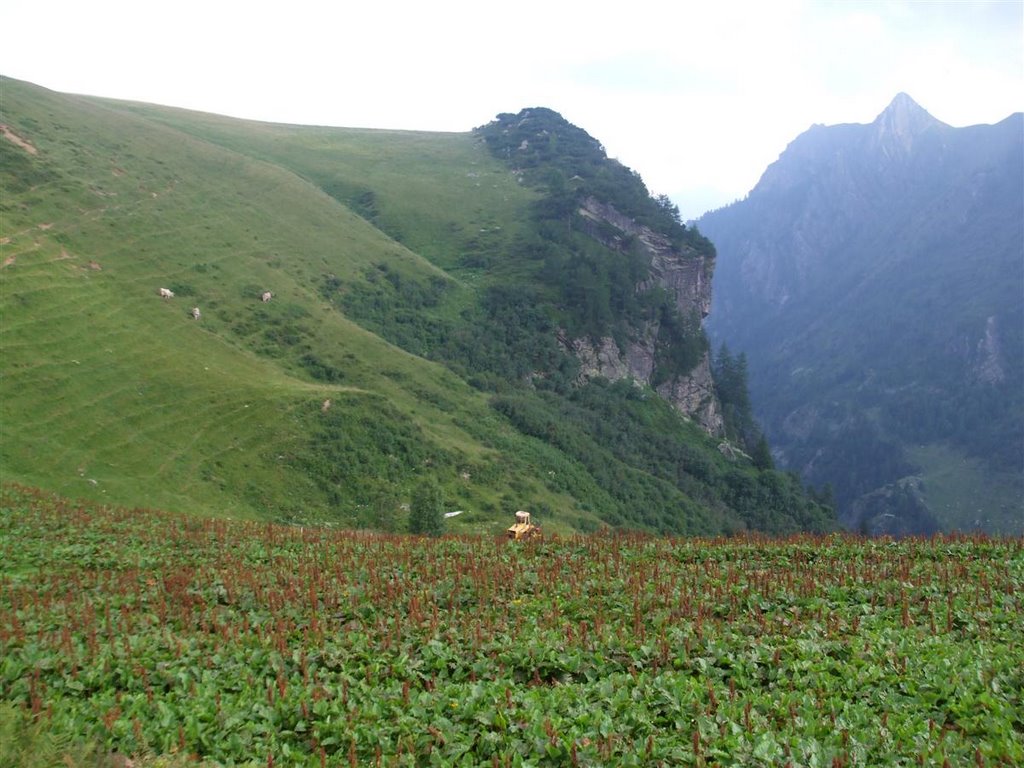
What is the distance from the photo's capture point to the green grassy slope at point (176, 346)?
3978 centimetres

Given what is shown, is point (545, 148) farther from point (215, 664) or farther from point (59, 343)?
point (215, 664)

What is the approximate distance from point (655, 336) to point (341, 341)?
8298 cm

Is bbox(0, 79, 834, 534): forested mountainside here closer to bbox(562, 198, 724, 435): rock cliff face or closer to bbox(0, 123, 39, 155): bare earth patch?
bbox(562, 198, 724, 435): rock cliff face

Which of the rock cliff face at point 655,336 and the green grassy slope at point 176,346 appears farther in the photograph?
the rock cliff face at point 655,336

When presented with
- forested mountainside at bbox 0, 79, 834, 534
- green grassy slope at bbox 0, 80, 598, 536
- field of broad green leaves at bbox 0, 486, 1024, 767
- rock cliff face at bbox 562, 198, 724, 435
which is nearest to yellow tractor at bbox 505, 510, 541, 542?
field of broad green leaves at bbox 0, 486, 1024, 767

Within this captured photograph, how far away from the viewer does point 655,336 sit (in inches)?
5423

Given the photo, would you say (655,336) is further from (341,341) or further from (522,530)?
(522,530)

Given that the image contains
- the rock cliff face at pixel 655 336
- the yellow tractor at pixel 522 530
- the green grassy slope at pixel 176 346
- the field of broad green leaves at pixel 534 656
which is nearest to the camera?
the field of broad green leaves at pixel 534 656

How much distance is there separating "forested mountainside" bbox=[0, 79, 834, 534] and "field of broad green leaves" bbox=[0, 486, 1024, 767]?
2641 cm

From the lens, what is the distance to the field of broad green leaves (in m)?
7.39

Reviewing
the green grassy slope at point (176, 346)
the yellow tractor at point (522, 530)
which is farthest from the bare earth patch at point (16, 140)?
the yellow tractor at point (522, 530)

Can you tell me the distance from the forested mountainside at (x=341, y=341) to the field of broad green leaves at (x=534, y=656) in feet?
86.6

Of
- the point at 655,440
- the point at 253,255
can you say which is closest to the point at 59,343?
the point at 253,255

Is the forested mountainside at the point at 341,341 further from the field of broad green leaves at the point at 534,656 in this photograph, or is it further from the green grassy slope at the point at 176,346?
the field of broad green leaves at the point at 534,656
